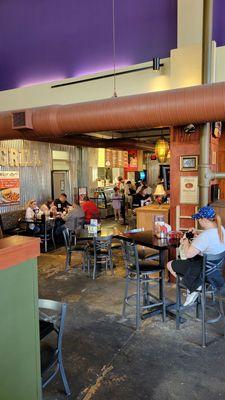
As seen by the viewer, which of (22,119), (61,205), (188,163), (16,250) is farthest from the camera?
(61,205)

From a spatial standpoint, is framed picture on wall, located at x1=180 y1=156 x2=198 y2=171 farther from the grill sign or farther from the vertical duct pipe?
the grill sign

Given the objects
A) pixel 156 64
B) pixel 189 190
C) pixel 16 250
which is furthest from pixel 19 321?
pixel 156 64

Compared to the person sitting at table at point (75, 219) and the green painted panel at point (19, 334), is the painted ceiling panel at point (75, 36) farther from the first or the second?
the green painted panel at point (19, 334)

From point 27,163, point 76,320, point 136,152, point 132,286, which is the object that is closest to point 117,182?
point 136,152

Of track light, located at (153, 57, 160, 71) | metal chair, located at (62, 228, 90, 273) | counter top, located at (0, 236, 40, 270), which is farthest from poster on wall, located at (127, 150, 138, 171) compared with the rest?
counter top, located at (0, 236, 40, 270)

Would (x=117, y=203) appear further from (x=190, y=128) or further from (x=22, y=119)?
(x=22, y=119)

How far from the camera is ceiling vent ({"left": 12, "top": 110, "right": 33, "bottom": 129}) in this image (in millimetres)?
4727

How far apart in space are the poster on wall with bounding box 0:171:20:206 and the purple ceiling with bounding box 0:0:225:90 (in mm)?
2212

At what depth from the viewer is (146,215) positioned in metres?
5.81

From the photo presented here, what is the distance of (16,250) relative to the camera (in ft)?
5.69

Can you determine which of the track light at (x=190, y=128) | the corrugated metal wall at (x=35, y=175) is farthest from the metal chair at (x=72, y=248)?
the corrugated metal wall at (x=35, y=175)

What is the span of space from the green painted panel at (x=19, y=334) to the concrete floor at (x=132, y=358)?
85 cm

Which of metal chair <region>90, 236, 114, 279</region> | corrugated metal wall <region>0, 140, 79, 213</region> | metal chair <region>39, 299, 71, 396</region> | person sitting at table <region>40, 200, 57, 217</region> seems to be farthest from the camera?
corrugated metal wall <region>0, 140, 79, 213</region>

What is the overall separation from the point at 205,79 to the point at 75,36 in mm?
2962
